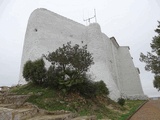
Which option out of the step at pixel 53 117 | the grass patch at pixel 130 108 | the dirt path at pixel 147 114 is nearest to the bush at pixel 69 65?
the step at pixel 53 117

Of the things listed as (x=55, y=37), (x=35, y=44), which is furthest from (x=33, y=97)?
(x=55, y=37)

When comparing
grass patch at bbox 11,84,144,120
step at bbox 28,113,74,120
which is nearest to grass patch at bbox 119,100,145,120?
grass patch at bbox 11,84,144,120

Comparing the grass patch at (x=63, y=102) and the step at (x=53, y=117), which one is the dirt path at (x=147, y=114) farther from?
the step at (x=53, y=117)

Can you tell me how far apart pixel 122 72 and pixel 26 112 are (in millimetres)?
25023

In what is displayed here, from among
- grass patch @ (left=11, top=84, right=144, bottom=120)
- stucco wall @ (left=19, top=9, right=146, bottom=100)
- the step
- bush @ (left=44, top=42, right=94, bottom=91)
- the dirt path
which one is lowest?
the dirt path

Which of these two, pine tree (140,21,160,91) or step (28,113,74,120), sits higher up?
pine tree (140,21,160,91)

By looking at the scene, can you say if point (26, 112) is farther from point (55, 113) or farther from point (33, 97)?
point (33, 97)

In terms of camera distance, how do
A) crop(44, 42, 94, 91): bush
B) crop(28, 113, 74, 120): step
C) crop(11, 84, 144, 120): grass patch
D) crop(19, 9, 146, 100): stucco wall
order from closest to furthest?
crop(28, 113, 74, 120): step → crop(11, 84, 144, 120): grass patch → crop(44, 42, 94, 91): bush → crop(19, 9, 146, 100): stucco wall

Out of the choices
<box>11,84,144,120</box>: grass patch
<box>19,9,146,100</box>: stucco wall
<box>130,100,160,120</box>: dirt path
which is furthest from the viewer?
<box>19,9,146,100</box>: stucco wall

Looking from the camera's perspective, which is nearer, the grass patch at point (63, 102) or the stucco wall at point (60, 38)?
the grass patch at point (63, 102)

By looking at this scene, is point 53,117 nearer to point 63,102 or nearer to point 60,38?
point 63,102

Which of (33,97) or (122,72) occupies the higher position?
(122,72)

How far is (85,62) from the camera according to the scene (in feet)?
29.1

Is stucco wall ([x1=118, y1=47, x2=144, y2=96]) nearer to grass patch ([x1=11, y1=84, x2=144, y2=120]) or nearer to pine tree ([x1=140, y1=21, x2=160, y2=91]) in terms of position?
pine tree ([x1=140, y1=21, x2=160, y2=91])
